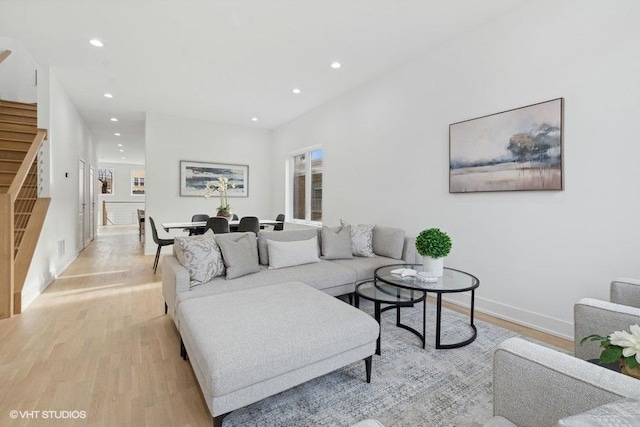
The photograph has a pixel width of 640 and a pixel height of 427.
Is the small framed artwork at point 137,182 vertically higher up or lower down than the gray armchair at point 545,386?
higher up

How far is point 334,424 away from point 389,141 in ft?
11.2

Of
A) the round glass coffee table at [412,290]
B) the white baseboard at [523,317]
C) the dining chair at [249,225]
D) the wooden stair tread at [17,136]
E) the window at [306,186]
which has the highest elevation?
the wooden stair tread at [17,136]

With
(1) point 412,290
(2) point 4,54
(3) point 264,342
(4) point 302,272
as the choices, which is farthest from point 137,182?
(3) point 264,342

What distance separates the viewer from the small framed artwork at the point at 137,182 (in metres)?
13.5

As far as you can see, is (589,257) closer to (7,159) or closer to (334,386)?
(334,386)

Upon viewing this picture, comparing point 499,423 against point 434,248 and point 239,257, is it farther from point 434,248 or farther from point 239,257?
point 239,257

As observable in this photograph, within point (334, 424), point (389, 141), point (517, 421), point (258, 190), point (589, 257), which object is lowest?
point (334, 424)

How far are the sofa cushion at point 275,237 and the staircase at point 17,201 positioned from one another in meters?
2.36

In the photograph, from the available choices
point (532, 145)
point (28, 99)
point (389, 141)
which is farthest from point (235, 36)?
point (28, 99)

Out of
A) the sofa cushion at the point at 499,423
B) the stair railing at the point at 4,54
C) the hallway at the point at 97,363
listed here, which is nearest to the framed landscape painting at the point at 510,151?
the sofa cushion at the point at 499,423

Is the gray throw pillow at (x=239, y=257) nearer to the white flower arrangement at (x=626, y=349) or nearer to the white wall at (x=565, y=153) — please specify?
the white wall at (x=565, y=153)

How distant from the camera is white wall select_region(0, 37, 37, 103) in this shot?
16.6ft

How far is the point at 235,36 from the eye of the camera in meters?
3.24

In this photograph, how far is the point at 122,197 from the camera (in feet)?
43.3
